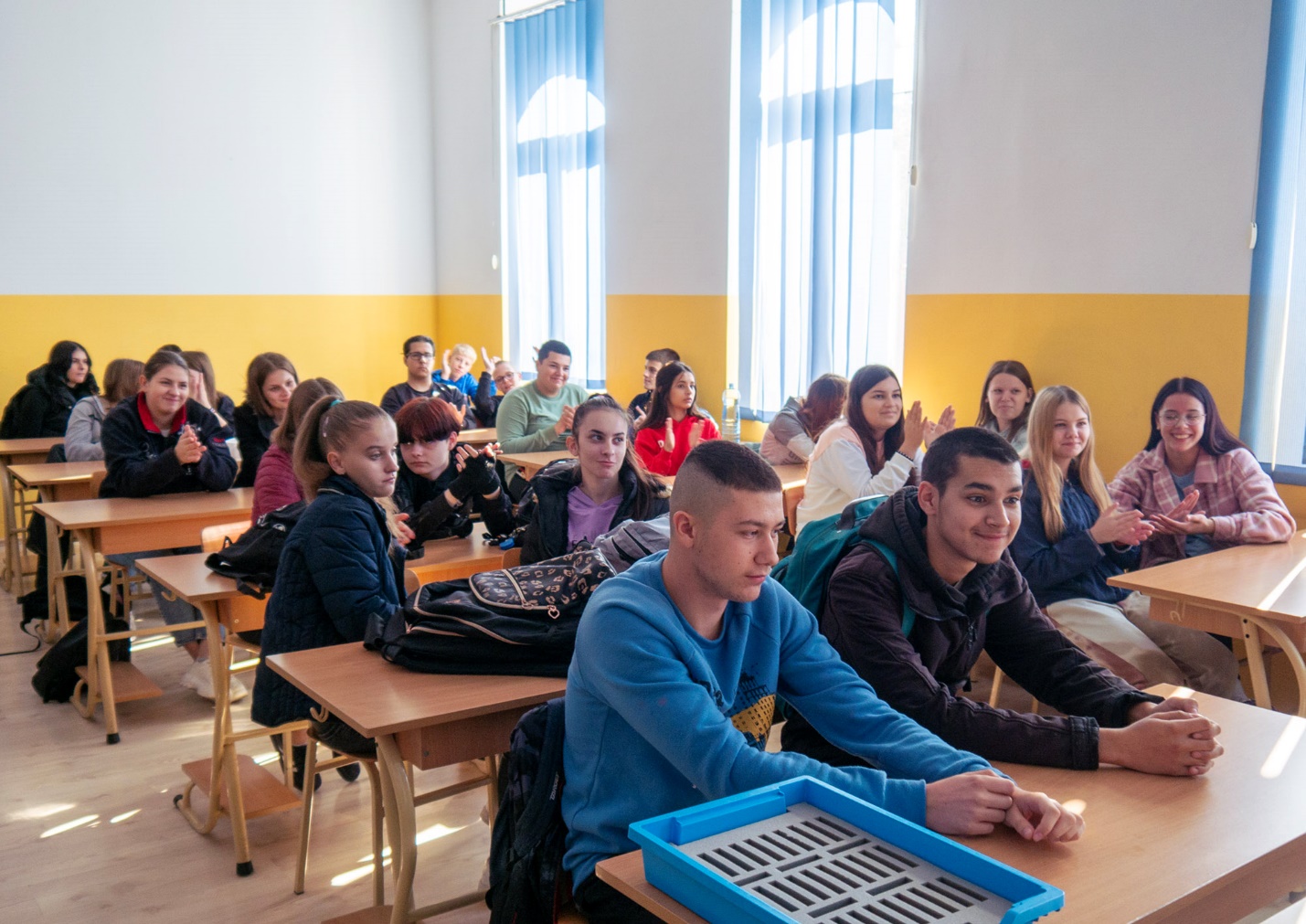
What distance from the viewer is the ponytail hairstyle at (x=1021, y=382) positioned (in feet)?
15.5

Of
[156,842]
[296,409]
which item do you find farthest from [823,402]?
[156,842]

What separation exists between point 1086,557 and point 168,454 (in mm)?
3500

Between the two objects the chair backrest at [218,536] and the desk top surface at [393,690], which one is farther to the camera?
the chair backrest at [218,536]

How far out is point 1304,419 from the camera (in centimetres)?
408

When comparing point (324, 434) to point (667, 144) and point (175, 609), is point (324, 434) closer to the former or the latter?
point (175, 609)

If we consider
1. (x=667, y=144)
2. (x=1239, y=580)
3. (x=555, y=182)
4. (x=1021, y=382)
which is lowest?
(x=1239, y=580)

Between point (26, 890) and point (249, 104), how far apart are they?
6694 millimetres

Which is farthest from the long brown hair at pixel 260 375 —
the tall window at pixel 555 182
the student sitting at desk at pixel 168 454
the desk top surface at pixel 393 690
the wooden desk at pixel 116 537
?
the tall window at pixel 555 182

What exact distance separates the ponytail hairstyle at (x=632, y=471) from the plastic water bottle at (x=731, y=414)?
312 centimetres

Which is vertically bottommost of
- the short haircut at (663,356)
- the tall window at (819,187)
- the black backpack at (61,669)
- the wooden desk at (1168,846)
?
the black backpack at (61,669)

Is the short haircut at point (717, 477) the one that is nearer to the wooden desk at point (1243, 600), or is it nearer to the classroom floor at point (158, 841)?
the classroom floor at point (158, 841)

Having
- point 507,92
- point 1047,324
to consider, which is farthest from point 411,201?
point 1047,324

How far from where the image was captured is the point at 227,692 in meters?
3.09

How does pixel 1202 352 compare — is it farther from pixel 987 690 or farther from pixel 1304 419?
pixel 987 690
